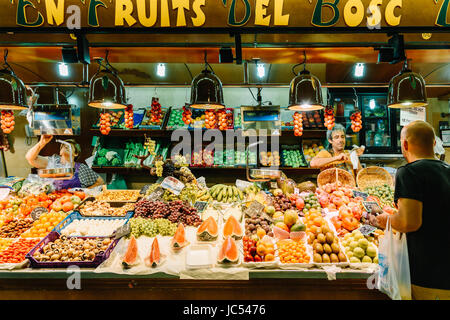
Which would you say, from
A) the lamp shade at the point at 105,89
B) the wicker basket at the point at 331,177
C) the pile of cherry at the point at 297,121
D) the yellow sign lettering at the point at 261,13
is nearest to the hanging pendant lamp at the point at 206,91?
the lamp shade at the point at 105,89

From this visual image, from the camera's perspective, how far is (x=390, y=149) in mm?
6348

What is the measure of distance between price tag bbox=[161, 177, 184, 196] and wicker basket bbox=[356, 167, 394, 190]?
9.15 feet

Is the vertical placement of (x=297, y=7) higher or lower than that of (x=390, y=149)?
higher

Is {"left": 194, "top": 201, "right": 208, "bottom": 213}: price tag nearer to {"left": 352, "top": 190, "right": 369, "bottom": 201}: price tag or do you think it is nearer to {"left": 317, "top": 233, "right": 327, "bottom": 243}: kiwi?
{"left": 317, "top": 233, "right": 327, "bottom": 243}: kiwi

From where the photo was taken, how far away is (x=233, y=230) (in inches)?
111

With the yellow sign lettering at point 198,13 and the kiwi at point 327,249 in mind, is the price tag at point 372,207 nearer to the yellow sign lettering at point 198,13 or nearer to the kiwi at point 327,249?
the kiwi at point 327,249

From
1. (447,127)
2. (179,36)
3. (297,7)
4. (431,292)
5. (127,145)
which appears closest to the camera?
(431,292)

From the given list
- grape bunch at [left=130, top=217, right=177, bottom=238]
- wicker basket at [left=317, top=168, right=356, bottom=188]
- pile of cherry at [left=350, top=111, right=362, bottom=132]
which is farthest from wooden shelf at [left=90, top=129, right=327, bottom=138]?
grape bunch at [left=130, top=217, right=177, bottom=238]

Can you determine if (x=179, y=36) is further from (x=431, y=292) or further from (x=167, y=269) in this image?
(x=431, y=292)

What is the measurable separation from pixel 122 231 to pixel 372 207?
2.74m

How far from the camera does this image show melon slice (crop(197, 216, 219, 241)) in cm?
277

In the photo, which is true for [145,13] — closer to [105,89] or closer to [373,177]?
[105,89]
